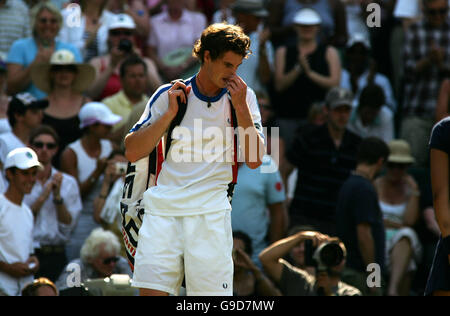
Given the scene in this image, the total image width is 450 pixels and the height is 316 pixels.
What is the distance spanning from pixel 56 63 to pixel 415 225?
4233 mm

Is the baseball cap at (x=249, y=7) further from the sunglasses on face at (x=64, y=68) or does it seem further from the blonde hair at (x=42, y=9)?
the sunglasses on face at (x=64, y=68)

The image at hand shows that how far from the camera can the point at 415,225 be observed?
923cm

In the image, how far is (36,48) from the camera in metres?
9.84

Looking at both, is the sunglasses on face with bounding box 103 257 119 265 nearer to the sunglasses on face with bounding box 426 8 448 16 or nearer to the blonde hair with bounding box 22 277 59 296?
the blonde hair with bounding box 22 277 59 296

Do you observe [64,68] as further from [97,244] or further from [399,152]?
[399,152]

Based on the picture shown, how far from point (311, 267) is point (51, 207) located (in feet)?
8.26

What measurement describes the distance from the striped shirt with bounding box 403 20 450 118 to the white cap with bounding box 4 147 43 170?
16.9 ft

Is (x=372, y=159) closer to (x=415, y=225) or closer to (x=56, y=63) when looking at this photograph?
(x=415, y=225)

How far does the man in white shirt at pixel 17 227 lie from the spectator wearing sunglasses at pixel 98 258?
14.9 inches

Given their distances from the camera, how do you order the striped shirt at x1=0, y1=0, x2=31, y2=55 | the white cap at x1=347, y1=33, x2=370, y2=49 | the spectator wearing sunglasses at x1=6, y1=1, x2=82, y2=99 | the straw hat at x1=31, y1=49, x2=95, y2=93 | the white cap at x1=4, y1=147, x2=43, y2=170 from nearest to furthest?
the white cap at x1=4, y1=147, x2=43, y2=170 → the straw hat at x1=31, y1=49, x2=95, y2=93 → the spectator wearing sunglasses at x1=6, y1=1, x2=82, y2=99 → the striped shirt at x1=0, y1=0, x2=31, y2=55 → the white cap at x1=347, y1=33, x2=370, y2=49

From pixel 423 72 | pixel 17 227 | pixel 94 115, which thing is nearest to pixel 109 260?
pixel 17 227

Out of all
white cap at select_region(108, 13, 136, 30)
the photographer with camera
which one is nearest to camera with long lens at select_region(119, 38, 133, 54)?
white cap at select_region(108, 13, 136, 30)

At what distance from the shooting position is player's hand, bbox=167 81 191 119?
193 inches
